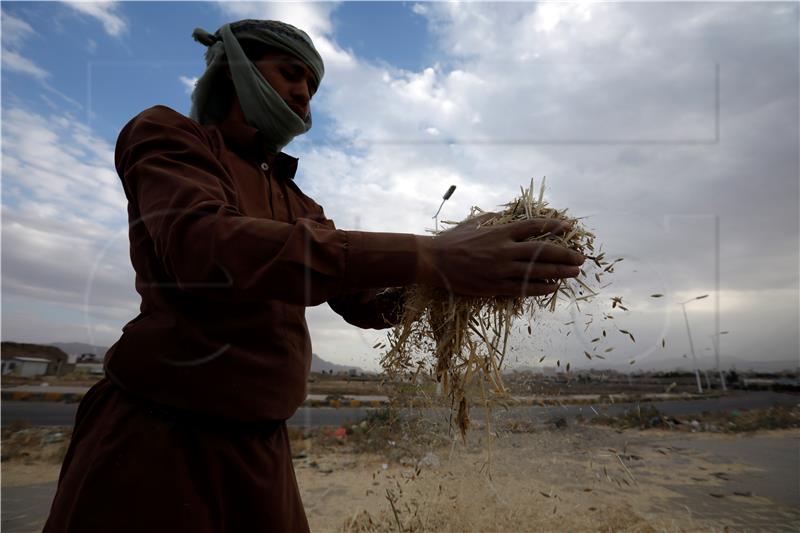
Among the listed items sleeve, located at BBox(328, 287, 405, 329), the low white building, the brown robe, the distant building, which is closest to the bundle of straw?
sleeve, located at BBox(328, 287, 405, 329)

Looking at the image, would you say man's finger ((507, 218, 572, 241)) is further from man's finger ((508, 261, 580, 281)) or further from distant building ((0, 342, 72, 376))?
distant building ((0, 342, 72, 376))

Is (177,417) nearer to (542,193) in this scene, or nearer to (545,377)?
(542,193)

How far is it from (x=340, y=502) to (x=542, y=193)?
5.28 meters

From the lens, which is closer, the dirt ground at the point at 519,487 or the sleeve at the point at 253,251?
the sleeve at the point at 253,251

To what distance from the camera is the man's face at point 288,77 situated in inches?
70.2

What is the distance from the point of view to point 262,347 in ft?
4.34

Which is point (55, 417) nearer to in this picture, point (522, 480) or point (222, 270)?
point (522, 480)

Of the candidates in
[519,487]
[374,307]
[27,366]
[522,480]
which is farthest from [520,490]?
[27,366]

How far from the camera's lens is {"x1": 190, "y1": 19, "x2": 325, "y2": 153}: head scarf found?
1683 mm

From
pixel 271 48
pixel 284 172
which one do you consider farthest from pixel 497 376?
pixel 271 48

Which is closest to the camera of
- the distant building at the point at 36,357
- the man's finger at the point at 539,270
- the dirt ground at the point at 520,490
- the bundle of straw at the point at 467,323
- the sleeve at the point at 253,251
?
the sleeve at the point at 253,251

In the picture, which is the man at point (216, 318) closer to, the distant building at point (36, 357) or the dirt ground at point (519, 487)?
the dirt ground at point (519, 487)

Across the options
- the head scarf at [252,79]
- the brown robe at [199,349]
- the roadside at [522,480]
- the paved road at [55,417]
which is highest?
the head scarf at [252,79]

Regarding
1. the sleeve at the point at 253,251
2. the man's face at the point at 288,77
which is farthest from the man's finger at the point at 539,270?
the man's face at the point at 288,77
